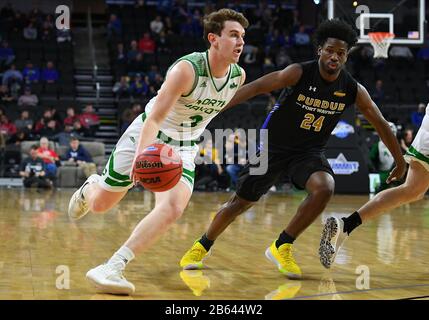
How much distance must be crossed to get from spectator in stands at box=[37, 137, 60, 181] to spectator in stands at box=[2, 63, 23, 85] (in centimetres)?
382

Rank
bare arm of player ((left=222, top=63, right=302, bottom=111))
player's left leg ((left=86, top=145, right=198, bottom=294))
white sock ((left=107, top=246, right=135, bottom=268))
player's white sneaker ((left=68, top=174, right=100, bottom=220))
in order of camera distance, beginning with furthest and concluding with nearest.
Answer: player's white sneaker ((left=68, top=174, right=100, bottom=220)) → bare arm of player ((left=222, top=63, right=302, bottom=111)) → white sock ((left=107, top=246, right=135, bottom=268)) → player's left leg ((left=86, top=145, right=198, bottom=294))

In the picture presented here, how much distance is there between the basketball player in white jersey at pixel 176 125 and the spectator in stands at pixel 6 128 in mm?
13340

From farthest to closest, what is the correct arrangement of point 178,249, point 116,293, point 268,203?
point 268,203
point 178,249
point 116,293

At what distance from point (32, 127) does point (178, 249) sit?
40.9 feet

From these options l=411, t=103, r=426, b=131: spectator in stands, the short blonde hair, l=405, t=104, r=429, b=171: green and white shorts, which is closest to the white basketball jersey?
the short blonde hair

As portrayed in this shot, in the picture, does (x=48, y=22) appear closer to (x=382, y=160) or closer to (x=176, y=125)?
(x=382, y=160)

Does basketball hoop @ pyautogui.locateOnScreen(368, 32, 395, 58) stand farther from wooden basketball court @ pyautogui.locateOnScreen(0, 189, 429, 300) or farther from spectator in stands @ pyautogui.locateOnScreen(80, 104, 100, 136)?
spectator in stands @ pyautogui.locateOnScreen(80, 104, 100, 136)

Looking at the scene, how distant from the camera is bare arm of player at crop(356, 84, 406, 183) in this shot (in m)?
5.95

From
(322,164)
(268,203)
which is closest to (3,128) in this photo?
(268,203)

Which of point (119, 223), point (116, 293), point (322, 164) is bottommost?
point (119, 223)

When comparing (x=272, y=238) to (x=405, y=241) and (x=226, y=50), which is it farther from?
(x=226, y=50)

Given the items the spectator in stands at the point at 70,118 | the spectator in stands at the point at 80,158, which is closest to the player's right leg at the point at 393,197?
the spectator in stands at the point at 80,158

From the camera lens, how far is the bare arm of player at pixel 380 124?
5945mm

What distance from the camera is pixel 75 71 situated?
23.1 meters
